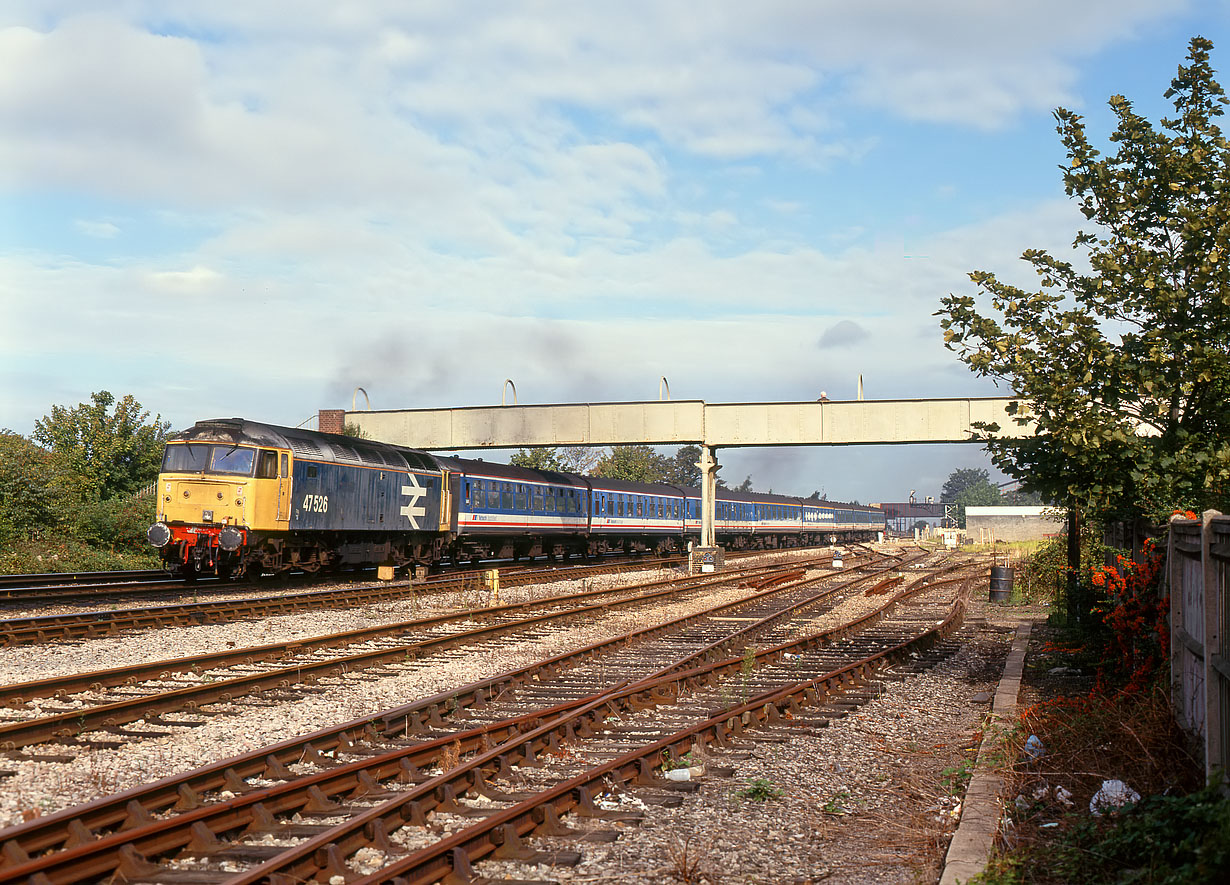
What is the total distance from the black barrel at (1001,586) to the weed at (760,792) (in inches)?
710

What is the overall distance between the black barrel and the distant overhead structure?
12.0 meters

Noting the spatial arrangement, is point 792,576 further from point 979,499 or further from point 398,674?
point 979,499

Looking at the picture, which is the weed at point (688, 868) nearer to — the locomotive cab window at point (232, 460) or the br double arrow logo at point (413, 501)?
the locomotive cab window at point (232, 460)

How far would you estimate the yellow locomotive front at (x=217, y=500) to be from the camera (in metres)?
19.8

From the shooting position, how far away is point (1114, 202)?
9680 mm

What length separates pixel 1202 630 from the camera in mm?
6309

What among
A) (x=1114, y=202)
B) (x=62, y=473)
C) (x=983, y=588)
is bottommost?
(x=983, y=588)

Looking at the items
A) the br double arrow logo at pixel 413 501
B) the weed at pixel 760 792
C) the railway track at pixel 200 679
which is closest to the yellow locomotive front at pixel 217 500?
the br double arrow logo at pixel 413 501

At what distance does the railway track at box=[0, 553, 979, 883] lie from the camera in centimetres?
523

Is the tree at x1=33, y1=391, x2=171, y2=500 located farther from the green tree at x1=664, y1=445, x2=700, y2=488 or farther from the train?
the green tree at x1=664, y1=445, x2=700, y2=488

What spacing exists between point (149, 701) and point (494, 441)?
2921cm

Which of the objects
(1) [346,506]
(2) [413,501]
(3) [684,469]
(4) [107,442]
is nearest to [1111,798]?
(1) [346,506]

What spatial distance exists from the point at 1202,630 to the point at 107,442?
1517 inches

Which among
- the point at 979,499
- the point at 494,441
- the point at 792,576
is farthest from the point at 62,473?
the point at 979,499
